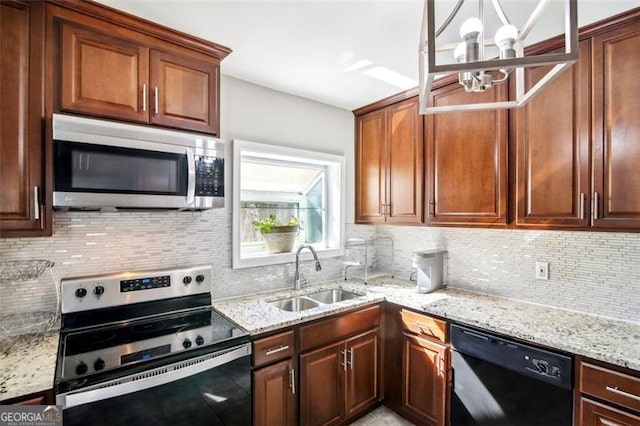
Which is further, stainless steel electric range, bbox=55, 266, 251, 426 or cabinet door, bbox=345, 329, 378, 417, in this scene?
cabinet door, bbox=345, 329, 378, 417

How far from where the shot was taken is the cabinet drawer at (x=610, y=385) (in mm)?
1345

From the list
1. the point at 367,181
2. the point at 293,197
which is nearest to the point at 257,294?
the point at 293,197

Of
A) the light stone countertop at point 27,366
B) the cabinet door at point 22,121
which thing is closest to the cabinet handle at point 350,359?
the light stone countertop at point 27,366

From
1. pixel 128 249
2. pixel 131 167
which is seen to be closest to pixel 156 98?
pixel 131 167

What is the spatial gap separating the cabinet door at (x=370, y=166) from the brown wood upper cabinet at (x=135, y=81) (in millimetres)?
1449

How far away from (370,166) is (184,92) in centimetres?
167

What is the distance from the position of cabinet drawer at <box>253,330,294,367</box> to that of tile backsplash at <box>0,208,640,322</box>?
644 mm

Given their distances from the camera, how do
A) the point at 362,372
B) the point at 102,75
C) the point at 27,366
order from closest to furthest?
1. the point at 27,366
2. the point at 102,75
3. the point at 362,372

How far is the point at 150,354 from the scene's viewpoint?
142cm

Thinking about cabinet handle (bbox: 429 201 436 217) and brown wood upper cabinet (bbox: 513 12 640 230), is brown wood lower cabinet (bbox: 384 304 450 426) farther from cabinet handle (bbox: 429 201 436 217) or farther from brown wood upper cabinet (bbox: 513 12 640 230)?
brown wood upper cabinet (bbox: 513 12 640 230)

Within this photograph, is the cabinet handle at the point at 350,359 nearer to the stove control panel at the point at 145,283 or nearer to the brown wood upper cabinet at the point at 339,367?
the brown wood upper cabinet at the point at 339,367

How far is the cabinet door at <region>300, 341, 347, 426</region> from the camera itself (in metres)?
1.95

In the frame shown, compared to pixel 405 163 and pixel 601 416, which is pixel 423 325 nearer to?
pixel 601 416

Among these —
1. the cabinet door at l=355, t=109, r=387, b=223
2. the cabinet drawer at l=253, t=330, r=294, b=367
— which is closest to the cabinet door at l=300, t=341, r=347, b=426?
the cabinet drawer at l=253, t=330, r=294, b=367
